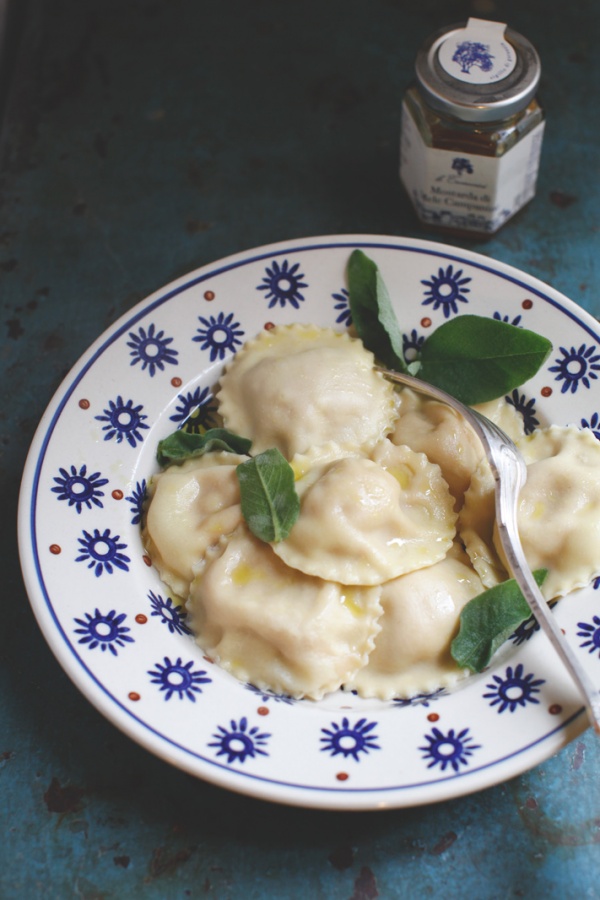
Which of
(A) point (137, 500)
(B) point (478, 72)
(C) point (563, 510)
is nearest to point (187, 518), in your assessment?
(A) point (137, 500)

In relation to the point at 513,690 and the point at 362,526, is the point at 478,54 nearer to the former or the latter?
the point at 362,526

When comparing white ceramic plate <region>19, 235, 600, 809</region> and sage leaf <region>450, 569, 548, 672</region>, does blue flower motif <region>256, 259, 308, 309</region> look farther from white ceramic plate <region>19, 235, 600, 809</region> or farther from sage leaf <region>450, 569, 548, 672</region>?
sage leaf <region>450, 569, 548, 672</region>

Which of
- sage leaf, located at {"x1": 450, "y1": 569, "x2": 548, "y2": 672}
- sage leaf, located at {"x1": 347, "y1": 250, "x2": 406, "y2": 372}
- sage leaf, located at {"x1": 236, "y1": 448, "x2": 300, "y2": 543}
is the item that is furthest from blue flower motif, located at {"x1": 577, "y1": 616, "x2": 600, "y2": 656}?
sage leaf, located at {"x1": 347, "y1": 250, "x2": 406, "y2": 372}

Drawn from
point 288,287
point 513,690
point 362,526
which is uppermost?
point 288,287

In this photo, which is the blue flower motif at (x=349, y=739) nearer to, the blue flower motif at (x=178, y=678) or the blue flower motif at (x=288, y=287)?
the blue flower motif at (x=178, y=678)

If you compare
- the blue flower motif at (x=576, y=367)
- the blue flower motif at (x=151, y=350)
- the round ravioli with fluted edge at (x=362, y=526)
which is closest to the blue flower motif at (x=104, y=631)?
the round ravioli with fluted edge at (x=362, y=526)

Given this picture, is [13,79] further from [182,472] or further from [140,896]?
[140,896]

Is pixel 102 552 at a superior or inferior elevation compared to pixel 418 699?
superior
